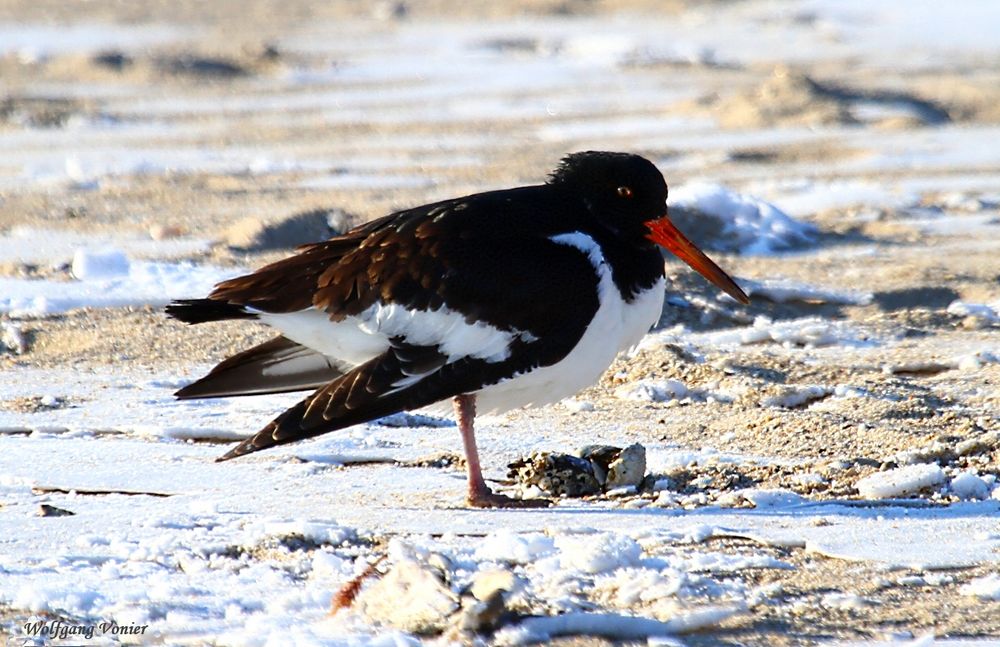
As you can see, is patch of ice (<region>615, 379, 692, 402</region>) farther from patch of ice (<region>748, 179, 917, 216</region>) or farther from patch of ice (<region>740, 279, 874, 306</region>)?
patch of ice (<region>748, 179, 917, 216</region>)

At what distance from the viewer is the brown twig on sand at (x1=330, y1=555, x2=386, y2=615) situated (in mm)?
3420

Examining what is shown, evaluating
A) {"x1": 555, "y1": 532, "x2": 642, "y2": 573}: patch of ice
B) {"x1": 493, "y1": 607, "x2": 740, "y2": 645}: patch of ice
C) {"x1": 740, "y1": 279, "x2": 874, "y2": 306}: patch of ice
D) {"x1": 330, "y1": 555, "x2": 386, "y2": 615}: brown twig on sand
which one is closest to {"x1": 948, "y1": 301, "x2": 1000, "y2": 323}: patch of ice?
{"x1": 740, "y1": 279, "x2": 874, "y2": 306}: patch of ice

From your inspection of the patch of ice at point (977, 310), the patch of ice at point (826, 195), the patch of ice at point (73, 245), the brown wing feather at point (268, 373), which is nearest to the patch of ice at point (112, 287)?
the patch of ice at point (73, 245)

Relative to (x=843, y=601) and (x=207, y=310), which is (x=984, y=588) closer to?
(x=843, y=601)

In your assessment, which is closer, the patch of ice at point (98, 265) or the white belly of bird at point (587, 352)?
the white belly of bird at point (587, 352)

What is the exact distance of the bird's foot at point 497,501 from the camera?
171 inches

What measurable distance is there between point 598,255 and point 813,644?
59.7 inches

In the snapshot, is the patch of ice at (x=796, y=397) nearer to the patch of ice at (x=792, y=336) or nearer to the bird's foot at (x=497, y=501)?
the patch of ice at (x=792, y=336)

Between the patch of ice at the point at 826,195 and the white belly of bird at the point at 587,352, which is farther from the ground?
the white belly of bird at the point at 587,352

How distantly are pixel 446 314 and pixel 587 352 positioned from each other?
404 millimetres

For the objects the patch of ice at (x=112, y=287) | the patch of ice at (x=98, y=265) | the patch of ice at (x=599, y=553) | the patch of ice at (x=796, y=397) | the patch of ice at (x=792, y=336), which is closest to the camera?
the patch of ice at (x=599, y=553)

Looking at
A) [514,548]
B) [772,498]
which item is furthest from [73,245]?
[514,548]

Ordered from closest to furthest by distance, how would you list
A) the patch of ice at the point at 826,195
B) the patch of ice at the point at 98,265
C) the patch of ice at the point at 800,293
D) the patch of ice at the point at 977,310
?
the patch of ice at the point at 977,310
the patch of ice at the point at 800,293
the patch of ice at the point at 98,265
the patch of ice at the point at 826,195

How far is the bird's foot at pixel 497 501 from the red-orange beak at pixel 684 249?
2.91 ft
